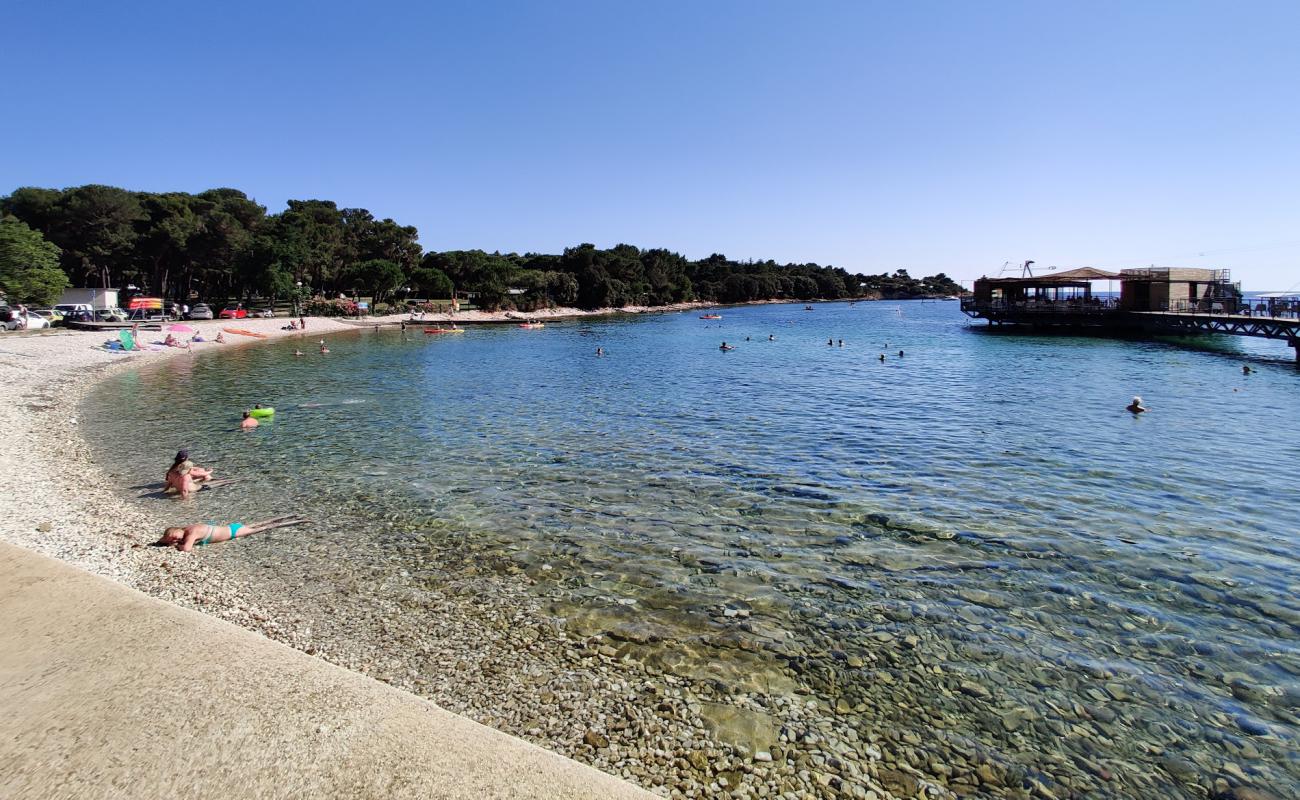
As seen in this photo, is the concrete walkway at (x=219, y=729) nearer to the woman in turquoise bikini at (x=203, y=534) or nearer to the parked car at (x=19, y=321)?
the woman in turquoise bikini at (x=203, y=534)

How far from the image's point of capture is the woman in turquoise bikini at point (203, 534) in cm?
1098

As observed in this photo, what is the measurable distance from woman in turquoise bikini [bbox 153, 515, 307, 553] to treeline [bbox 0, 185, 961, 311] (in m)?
52.7

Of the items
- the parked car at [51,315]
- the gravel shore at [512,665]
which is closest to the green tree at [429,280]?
the parked car at [51,315]

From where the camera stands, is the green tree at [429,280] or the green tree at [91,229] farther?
the green tree at [429,280]

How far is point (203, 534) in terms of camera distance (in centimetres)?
1120

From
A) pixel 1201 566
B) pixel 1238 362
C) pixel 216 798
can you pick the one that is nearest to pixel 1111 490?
pixel 1201 566

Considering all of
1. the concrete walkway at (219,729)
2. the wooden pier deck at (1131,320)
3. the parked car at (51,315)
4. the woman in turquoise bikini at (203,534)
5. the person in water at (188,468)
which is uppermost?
the parked car at (51,315)

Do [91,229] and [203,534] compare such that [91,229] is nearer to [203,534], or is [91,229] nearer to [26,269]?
[26,269]

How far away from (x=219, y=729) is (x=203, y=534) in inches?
295

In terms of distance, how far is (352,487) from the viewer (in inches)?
597

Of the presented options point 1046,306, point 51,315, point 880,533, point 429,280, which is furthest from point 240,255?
point 1046,306

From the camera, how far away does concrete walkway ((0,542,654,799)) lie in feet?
15.0

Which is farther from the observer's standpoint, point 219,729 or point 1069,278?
point 1069,278

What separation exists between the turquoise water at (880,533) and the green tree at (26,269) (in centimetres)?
2741
